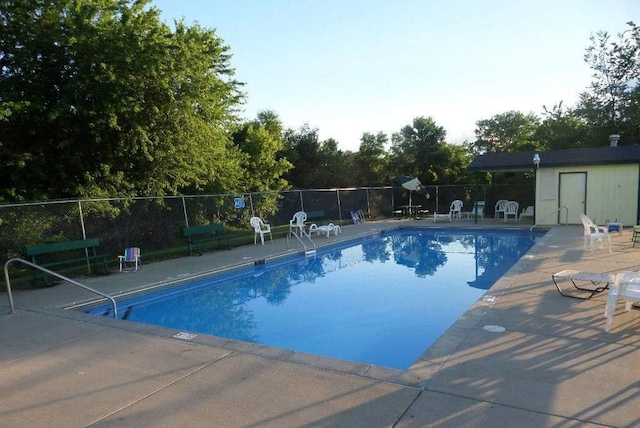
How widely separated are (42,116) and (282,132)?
16079 millimetres

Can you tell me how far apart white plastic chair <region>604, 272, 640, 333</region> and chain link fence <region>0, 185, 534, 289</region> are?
9.14 m

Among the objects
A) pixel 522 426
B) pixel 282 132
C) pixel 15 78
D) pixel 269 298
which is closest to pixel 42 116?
pixel 15 78

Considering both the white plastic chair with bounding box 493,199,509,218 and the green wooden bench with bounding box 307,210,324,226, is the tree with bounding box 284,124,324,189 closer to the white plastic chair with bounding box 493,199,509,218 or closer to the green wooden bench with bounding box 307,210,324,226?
the green wooden bench with bounding box 307,210,324,226

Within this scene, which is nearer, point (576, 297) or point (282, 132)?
point (576, 297)

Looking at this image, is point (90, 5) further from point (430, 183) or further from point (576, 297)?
point (430, 183)

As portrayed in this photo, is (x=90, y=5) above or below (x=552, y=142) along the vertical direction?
above

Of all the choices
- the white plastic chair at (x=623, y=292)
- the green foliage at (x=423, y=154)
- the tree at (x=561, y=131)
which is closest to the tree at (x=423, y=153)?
the green foliage at (x=423, y=154)

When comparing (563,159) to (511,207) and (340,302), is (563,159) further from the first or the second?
(340,302)

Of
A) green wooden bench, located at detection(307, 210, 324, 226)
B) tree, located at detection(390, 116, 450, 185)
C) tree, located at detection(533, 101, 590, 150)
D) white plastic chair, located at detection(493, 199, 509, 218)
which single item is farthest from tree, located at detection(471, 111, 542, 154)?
green wooden bench, located at detection(307, 210, 324, 226)

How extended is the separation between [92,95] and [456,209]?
15.5 metres

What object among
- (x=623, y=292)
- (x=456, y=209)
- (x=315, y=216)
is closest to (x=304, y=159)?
(x=315, y=216)

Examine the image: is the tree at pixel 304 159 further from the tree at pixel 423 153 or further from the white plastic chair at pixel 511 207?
the white plastic chair at pixel 511 207

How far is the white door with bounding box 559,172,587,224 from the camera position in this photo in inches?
566

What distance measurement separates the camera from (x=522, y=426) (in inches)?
100
